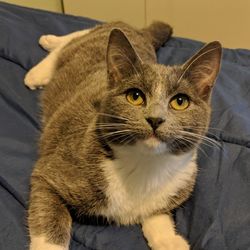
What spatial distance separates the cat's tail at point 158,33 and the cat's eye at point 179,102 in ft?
3.15

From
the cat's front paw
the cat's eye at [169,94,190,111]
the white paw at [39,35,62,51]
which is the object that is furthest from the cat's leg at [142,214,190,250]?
the white paw at [39,35,62,51]

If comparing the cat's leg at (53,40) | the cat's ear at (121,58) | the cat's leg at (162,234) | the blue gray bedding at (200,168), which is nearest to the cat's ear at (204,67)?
the cat's ear at (121,58)

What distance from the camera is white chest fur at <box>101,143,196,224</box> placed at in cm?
123

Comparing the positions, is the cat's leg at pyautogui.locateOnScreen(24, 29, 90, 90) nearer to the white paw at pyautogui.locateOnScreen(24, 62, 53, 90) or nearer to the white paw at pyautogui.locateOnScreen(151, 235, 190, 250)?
the white paw at pyautogui.locateOnScreen(24, 62, 53, 90)

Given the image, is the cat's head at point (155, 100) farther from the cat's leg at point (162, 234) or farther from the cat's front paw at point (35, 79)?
the cat's front paw at point (35, 79)

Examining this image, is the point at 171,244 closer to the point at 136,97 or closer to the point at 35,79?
the point at 136,97

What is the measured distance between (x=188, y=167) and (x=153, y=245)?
0.85 feet

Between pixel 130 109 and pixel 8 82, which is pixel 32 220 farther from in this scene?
pixel 8 82

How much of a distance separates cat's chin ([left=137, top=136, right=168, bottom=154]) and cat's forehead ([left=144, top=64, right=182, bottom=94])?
0.14m

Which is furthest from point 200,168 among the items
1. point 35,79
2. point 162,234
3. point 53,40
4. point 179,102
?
point 53,40

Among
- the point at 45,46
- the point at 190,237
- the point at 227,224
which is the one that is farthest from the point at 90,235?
the point at 45,46

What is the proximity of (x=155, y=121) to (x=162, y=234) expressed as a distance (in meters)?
0.43

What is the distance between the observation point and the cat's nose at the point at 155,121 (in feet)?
3.50

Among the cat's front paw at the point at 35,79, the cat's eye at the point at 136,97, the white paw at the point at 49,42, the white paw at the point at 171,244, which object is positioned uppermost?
the cat's eye at the point at 136,97
